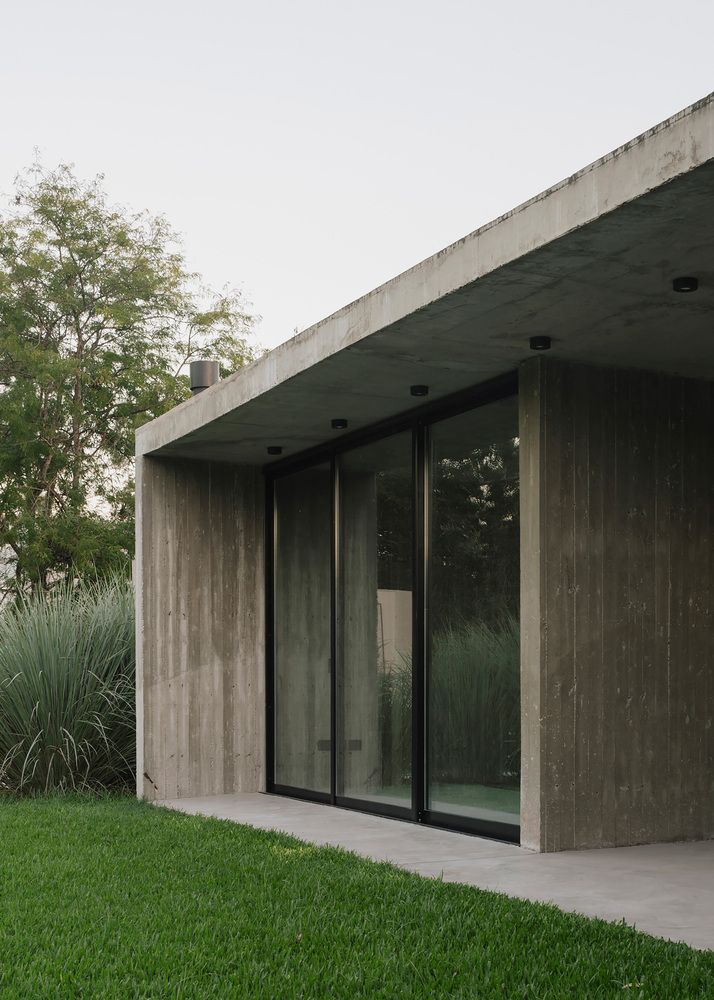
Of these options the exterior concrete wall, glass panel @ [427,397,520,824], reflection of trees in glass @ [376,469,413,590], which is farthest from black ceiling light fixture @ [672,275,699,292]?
reflection of trees in glass @ [376,469,413,590]

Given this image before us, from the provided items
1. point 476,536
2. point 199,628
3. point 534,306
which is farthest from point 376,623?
point 534,306

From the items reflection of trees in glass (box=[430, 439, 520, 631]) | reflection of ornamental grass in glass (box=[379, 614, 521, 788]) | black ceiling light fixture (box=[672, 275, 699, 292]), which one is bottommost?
reflection of ornamental grass in glass (box=[379, 614, 521, 788])

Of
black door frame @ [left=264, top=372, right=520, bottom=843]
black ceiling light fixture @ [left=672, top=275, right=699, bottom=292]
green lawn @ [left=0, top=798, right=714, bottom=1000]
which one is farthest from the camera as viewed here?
black door frame @ [left=264, top=372, right=520, bottom=843]

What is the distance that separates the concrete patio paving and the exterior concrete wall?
0.81ft

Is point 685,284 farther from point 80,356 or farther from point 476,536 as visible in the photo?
point 80,356

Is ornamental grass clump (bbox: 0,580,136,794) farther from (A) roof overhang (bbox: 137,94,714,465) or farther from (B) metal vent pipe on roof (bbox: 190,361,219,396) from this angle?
(A) roof overhang (bbox: 137,94,714,465)

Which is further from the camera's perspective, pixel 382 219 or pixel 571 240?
pixel 382 219

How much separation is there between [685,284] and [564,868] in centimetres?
263

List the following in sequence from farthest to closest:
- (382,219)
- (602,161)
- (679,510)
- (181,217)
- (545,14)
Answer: (181,217), (382,219), (545,14), (679,510), (602,161)

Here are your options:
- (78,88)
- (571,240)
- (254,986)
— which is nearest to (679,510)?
(571,240)

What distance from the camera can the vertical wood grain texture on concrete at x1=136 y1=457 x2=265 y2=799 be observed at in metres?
8.41

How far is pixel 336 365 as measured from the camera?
6.03 meters

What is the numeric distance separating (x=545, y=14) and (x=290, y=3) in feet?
8.45

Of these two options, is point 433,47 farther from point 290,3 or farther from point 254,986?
point 254,986
